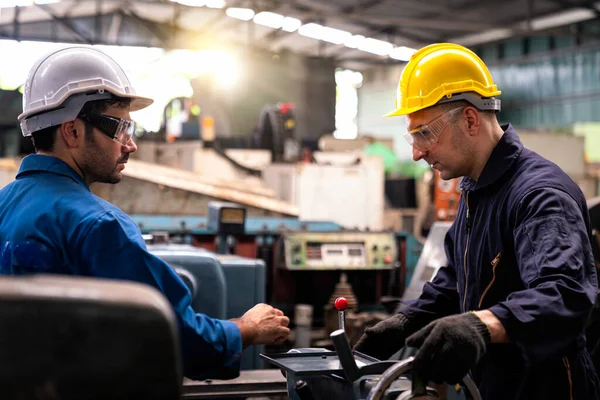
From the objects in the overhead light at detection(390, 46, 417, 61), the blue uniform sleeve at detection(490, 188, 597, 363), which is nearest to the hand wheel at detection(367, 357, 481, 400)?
the blue uniform sleeve at detection(490, 188, 597, 363)

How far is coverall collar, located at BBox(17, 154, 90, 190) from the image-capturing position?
5.35 ft

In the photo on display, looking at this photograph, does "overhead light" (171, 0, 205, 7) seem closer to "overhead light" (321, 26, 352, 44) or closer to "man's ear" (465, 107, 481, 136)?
"overhead light" (321, 26, 352, 44)

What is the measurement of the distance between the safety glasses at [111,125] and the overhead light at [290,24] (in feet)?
43.0

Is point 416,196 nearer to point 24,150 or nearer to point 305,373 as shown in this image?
point 24,150

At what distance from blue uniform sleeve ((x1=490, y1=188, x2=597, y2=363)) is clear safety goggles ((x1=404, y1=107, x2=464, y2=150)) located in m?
0.35

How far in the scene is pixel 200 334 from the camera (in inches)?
62.0

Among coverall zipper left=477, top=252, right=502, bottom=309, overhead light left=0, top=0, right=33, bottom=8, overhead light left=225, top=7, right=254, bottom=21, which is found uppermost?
overhead light left=225, top=7, right=254, bottom=21

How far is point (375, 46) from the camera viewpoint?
16406mm

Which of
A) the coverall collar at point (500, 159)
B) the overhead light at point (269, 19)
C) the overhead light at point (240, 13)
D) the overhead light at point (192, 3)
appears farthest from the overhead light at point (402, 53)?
the coverall collar at point (500, 159)

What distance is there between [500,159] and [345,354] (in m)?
0.70

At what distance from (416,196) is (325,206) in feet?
10.3

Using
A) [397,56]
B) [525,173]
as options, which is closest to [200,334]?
[525,173]

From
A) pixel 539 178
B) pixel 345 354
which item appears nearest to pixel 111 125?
pixel 345 354

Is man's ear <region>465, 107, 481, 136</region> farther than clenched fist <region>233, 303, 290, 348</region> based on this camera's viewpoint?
Yes
